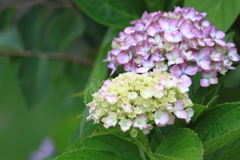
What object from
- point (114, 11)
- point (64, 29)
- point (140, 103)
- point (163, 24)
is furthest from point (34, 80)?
point (140, 103)

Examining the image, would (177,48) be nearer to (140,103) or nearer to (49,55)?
(140,103)

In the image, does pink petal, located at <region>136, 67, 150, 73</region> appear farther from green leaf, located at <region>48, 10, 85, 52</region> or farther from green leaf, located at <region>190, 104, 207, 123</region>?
green leaf, located at <region>48, 10, 85, 52</region>

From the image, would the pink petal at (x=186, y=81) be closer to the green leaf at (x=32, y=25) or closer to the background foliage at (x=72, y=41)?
the background foliage at (x=72, y=41)

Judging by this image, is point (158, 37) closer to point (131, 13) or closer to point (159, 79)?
point (159, 79)

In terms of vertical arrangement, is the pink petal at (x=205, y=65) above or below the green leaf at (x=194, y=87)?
above

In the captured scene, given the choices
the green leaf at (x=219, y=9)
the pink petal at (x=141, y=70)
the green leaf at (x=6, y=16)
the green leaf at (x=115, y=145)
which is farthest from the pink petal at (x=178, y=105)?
the green leaf at (x=6, y=16)
